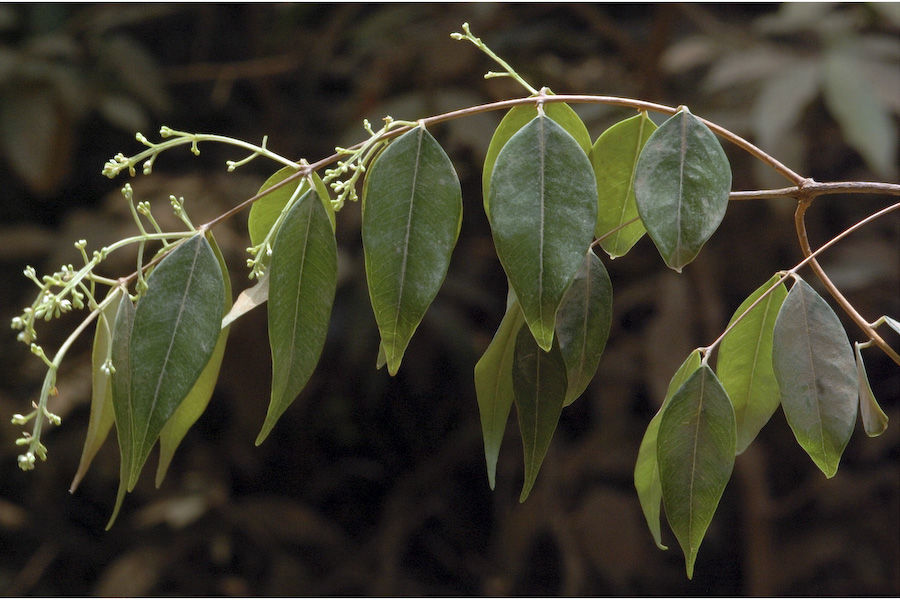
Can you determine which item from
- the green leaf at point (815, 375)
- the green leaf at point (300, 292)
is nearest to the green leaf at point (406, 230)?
the green leaf at point (300, 292)

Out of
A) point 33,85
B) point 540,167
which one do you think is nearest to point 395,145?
point 540,167

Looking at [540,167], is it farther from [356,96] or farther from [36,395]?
[36,395]

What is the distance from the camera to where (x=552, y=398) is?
1.10 ft

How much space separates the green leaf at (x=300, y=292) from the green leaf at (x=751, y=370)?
0.59 ft

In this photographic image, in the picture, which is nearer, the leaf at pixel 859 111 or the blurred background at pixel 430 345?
the leaf at pixel 859 111

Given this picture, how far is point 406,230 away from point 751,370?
0.18 m

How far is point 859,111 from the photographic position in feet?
3.47

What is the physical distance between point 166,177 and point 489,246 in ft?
1.77

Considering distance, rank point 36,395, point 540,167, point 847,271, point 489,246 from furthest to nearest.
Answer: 1. point 489,246
2. point 36,395
3. point 847,271
4. point 540,167

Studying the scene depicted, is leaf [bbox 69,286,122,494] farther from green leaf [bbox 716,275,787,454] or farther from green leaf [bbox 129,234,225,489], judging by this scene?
green leaf [bbox 716,275,787,454]

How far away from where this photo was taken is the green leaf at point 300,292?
308mm

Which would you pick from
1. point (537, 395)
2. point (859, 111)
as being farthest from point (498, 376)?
point (859, 111)

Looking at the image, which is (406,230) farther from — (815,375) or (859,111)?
(859,111)

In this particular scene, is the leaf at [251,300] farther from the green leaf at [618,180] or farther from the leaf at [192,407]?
the green leaf at [618,180]
